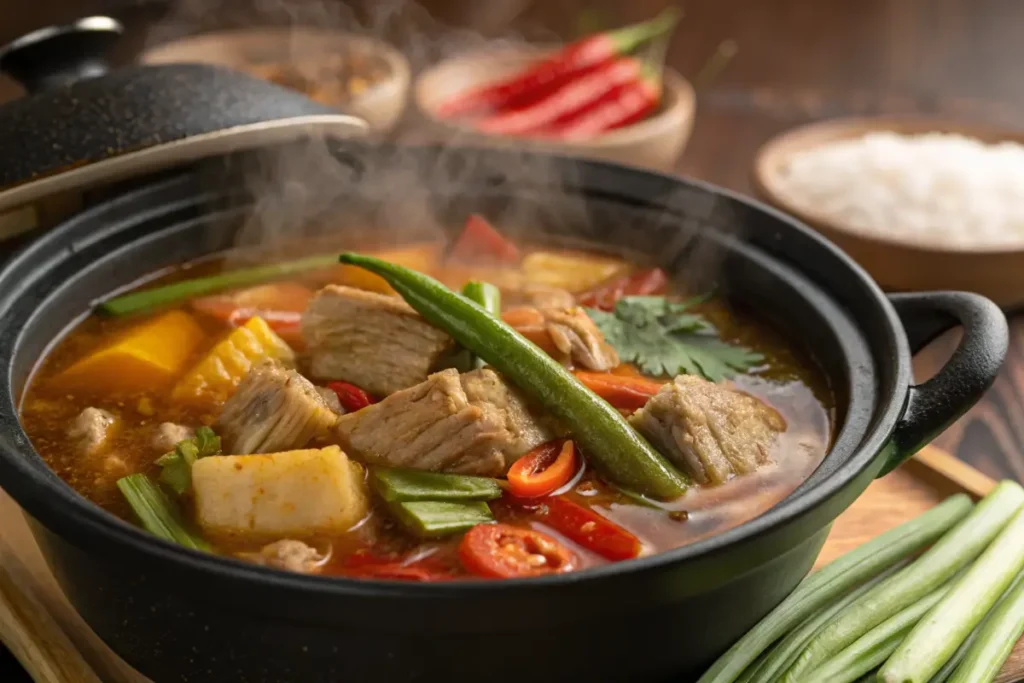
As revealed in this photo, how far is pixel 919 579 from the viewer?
7.93 feet

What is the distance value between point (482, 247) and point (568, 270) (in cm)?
29

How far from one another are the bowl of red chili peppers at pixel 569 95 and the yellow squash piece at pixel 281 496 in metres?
2.59

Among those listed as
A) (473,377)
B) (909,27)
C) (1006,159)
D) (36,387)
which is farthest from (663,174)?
(909,27)

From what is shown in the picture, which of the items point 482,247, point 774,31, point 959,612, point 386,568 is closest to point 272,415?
point 386,568

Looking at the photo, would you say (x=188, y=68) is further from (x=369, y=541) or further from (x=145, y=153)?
(x=369, y=541)

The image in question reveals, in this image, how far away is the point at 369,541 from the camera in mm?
2191

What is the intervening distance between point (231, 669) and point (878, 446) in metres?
1.25

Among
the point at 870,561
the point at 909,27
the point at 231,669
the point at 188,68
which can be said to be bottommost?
the point at 231,669

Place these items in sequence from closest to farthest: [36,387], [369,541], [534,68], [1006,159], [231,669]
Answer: [231,669] < [369,541] < [36,387] < [1006,159] < [534,68]

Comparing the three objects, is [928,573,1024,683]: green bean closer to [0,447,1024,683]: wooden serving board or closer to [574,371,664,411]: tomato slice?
[0,447,1024,683]: wooden serving board

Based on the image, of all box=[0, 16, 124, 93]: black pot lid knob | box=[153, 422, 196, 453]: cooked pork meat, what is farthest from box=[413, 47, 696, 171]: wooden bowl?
box=[153, 422, 196, 453]: cooked pork meat

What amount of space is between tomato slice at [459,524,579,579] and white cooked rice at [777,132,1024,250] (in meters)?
2.25

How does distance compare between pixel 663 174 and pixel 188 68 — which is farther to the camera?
pixel 663 174

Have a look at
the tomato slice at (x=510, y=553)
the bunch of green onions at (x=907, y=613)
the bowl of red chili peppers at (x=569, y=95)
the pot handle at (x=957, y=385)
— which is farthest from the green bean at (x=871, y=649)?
the bowl of red chili peppers at (x=569, y=95)
